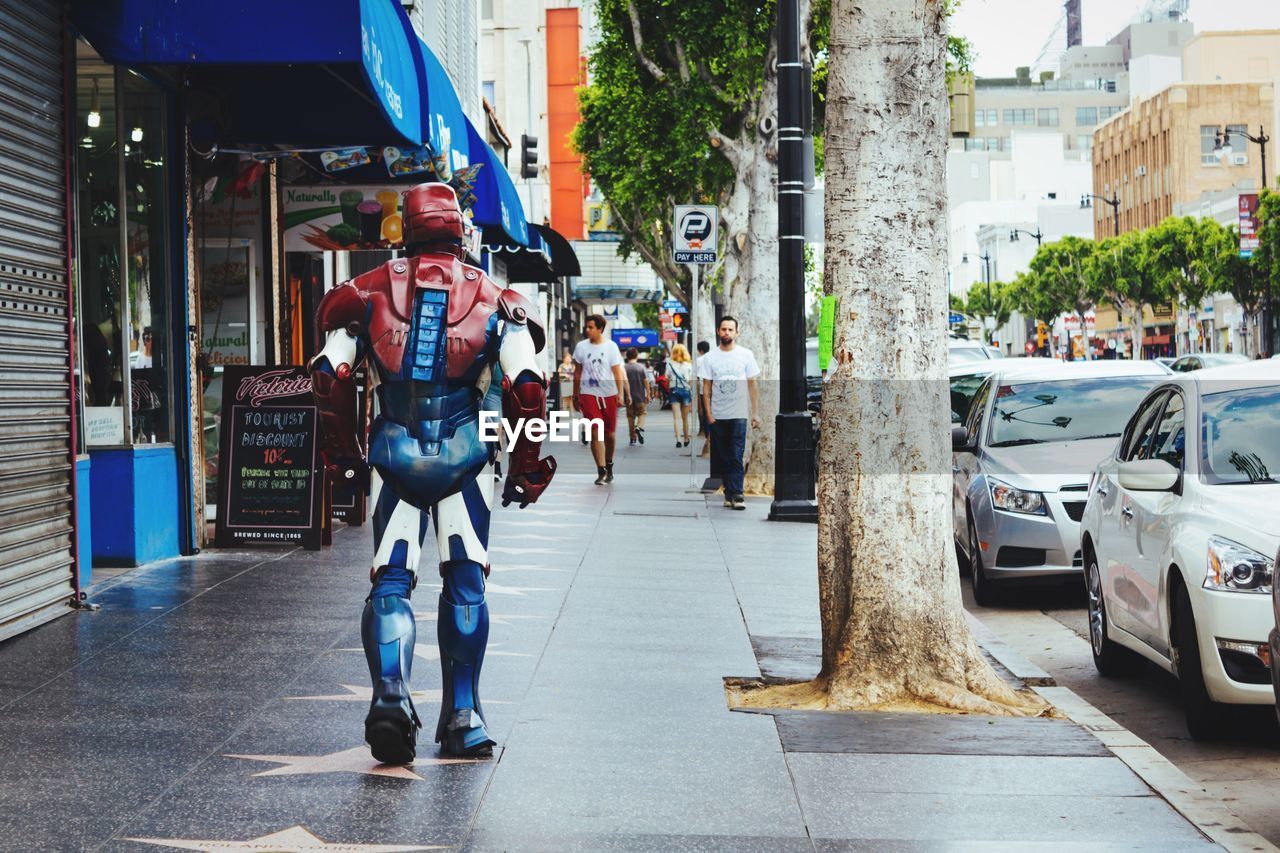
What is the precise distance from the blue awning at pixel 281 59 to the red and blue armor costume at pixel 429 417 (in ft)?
13.3

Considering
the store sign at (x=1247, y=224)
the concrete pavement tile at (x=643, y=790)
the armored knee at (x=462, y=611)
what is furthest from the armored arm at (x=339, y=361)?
the store sign at (x=1247, y=224)

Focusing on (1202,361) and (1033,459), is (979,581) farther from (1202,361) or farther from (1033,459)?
(1202,361)

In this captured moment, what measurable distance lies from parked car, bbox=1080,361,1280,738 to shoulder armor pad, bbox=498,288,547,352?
8.57ft

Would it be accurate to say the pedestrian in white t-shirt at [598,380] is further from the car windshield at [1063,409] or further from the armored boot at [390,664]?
the armored boot at [390,664]

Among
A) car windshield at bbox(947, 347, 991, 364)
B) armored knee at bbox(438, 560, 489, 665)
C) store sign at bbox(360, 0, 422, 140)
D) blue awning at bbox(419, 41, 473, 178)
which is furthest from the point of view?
car windshield at bbox(947, 347, 991, 364)

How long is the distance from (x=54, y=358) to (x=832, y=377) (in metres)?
4.21

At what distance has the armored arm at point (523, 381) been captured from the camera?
18.7 ft

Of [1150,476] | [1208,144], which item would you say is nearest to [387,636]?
[1150,476]

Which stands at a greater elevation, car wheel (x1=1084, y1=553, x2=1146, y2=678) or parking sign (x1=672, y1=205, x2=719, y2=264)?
parking sign (x1=672, y1=205, x2=719, y2=264)

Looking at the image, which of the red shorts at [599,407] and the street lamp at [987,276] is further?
the street lamp at [987,276]

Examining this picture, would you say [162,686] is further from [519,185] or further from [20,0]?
[519,185]

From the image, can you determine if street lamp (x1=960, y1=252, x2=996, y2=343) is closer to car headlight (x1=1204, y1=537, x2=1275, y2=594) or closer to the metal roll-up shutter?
the metal roll-up shutter

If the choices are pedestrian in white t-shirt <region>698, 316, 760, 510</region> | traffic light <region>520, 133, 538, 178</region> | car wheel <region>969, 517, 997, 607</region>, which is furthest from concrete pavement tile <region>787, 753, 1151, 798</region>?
traffic light <region>520, 133, 538, 178</region>

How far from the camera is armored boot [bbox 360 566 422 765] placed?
555cm
